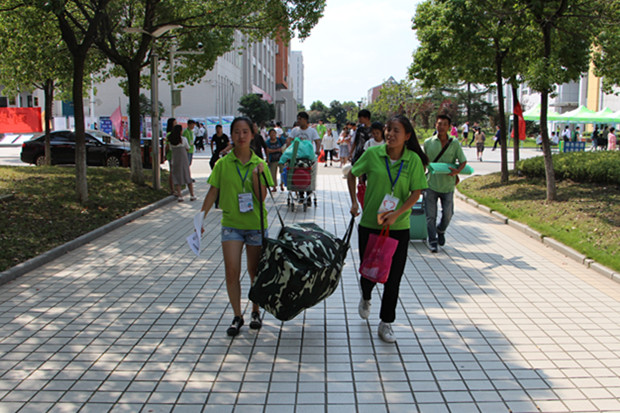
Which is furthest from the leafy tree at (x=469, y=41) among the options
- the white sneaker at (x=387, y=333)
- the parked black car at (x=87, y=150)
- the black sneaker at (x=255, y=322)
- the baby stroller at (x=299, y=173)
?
the parked black car at (x=87, y=150)

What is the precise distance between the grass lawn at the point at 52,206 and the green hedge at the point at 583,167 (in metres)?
9.45

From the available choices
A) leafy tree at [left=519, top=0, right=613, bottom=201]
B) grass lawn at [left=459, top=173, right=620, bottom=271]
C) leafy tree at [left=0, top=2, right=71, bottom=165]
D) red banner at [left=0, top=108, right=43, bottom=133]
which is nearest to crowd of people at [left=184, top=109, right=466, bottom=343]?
grass lawn at [left=459, top=173, right=620, bottom=271]

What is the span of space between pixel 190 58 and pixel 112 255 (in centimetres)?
1297

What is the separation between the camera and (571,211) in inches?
406

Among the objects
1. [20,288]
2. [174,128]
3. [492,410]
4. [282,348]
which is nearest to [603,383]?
[492,410]

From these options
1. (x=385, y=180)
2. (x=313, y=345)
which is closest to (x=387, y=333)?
(x=313, y=345)

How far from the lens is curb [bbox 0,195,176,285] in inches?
265

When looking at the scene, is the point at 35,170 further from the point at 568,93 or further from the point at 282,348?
the point at 568,93

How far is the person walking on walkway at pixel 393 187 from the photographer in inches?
183

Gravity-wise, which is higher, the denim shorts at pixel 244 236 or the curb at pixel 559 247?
the denim shorts at pixel 244 236

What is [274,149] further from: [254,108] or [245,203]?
[254,108]

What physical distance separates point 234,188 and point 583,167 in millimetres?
10481

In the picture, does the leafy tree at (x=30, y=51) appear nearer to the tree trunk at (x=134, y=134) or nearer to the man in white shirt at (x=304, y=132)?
the tree trunk at (x=134, y=134)

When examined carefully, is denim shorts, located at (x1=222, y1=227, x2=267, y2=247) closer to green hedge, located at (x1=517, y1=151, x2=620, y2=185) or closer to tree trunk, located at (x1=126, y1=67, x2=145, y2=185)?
green hedge, located at (x1=517, y1=151, x2=620, y2=185)
